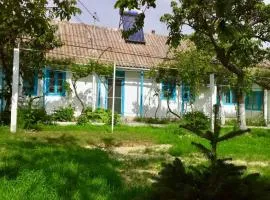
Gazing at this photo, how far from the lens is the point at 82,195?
590 cm

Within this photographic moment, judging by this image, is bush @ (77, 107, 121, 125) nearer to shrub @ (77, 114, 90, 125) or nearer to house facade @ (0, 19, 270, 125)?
shrub @ (77, 114, 90, 125)

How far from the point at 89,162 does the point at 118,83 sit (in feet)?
48.3

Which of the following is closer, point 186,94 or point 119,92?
point 119,92

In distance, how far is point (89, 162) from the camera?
850 cm

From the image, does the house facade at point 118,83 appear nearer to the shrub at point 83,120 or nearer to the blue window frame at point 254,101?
the blue window frame at point 254,101

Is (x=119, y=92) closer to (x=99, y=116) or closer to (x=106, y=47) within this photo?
(x=106, y=47)

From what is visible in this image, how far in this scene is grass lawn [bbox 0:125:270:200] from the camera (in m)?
6.12

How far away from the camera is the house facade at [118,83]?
2089 centimetres

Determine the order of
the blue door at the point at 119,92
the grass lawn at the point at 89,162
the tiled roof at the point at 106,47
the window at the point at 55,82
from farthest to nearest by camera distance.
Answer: the blue door at the point at 119,92 < the tiled roof at the point at 106,47 < the window at the point at 55,82 < the grass lawn at the point at 89,162

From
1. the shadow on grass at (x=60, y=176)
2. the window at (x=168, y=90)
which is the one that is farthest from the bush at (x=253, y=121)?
the shadow on grass at (x=60, y=176)

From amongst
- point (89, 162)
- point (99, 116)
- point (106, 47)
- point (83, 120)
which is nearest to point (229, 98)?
point (106, 47)

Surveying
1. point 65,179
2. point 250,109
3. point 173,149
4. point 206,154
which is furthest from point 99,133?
point 250,109

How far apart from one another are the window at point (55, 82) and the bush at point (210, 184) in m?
16.5

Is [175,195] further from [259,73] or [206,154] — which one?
[259,73]
